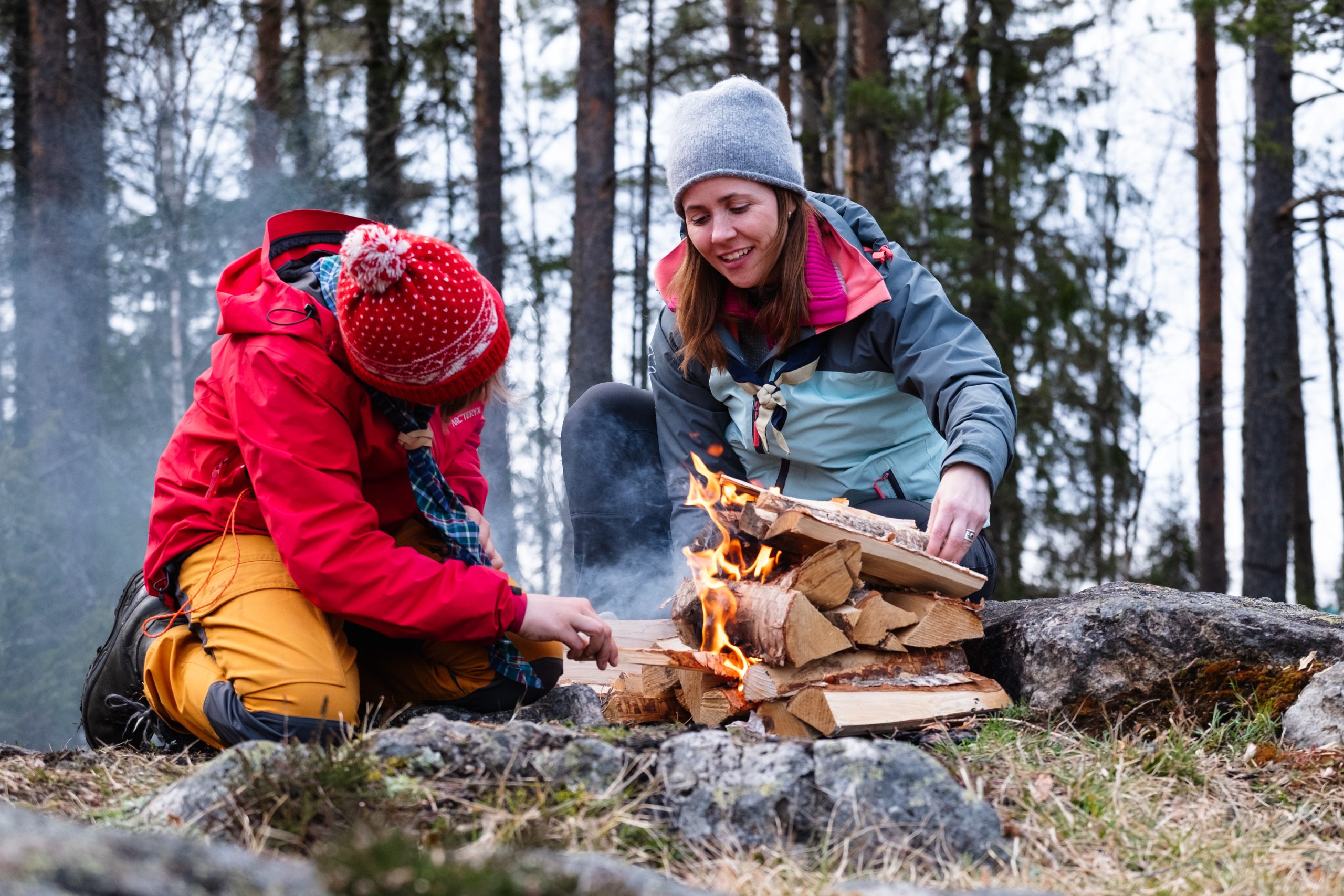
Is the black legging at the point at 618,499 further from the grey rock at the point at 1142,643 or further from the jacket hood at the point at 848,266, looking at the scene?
the grey rock at the point at 1142,643

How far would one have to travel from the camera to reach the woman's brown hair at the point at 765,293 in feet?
10.6

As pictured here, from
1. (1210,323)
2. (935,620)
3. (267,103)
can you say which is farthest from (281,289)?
(1210,323)

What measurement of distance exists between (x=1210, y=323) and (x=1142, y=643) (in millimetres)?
10476

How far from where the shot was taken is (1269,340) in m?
10.1

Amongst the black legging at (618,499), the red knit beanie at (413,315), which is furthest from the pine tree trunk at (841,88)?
the red knit beanie at (413,315)

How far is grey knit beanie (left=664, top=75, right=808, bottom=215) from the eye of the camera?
3.16 meters

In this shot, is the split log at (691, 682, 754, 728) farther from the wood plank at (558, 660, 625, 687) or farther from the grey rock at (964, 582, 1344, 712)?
the grey rock at (964, 582, 1344, 712)

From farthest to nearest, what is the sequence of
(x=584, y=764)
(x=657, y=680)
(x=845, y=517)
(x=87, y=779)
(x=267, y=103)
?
(x=267, y=103), (x=657, y=680), (x=845, y=517), (x=87, y=779), (x=584, y=764)

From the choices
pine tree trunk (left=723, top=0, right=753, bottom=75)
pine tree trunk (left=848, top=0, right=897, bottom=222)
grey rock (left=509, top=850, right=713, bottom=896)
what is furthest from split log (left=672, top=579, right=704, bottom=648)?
pine tree trunk (left=723, top=0, right=753, bottom=75)

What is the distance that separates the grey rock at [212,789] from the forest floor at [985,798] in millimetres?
41

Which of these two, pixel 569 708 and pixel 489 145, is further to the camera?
pixel 489 145

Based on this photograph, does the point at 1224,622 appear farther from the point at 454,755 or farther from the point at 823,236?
the point at 454,755

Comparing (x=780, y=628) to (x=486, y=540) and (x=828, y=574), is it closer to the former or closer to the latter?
(x=828, y=574)

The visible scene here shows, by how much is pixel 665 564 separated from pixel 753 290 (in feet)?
3.87
